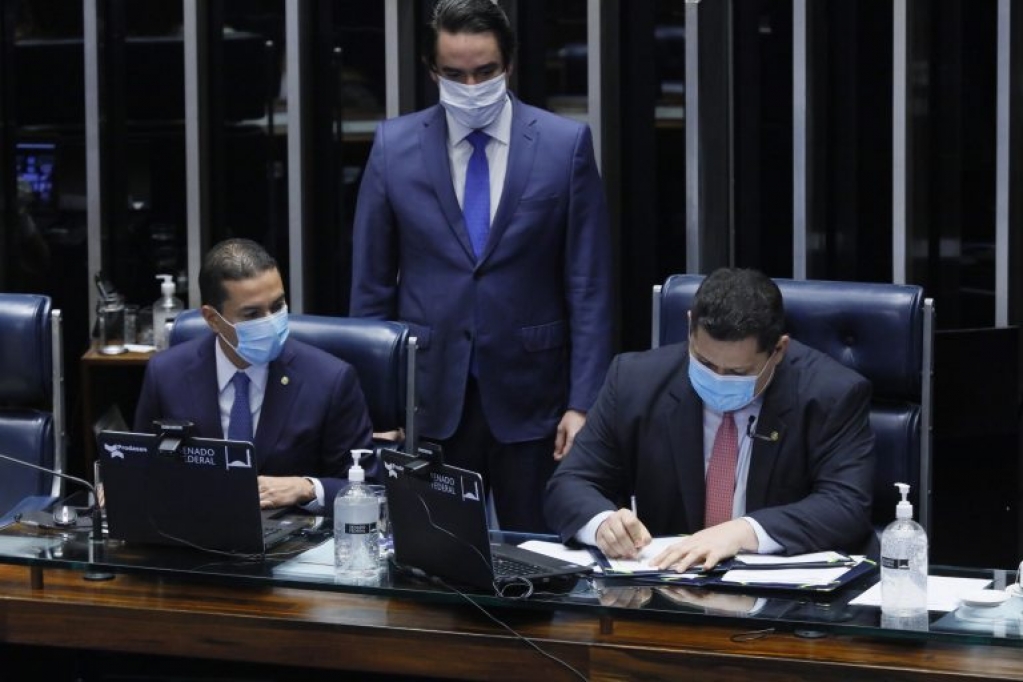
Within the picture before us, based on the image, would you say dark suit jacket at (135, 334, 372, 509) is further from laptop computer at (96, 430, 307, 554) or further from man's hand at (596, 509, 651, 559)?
man's hand at (596, 509, 651, 559)

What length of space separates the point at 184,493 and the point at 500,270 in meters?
1.18

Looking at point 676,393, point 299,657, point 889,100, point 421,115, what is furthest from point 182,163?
point 299,657

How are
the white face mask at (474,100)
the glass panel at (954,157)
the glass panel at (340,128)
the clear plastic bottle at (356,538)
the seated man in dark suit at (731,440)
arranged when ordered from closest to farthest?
the clear plastic bottle at (356,538), the seated man in dark suit at (731,440), the white face mask at (474,100), the glass panel at (954,157), the glass panel at (340,128)

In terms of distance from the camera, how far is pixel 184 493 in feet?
9.70

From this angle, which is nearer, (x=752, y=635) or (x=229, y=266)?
(x=752, y=635)

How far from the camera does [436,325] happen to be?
13.0ft

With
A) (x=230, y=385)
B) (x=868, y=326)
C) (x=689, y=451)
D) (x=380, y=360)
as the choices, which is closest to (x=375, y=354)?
(x=380, y=360)

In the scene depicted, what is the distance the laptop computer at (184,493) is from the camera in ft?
9.52

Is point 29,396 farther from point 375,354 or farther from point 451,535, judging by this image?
point 451,535

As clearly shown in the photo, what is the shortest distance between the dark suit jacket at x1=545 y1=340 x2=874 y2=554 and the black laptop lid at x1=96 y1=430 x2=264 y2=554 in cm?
56

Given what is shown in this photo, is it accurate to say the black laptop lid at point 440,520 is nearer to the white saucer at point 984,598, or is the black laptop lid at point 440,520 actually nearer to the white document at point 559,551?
the white document at point 559,551

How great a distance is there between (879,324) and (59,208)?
284cm

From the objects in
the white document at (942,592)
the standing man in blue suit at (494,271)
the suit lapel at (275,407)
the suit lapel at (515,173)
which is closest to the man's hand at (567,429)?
the standing man in blue suit at (494,271)

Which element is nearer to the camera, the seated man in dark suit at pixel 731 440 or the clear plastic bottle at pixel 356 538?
the clear plastic bottle at pixel 356 538
